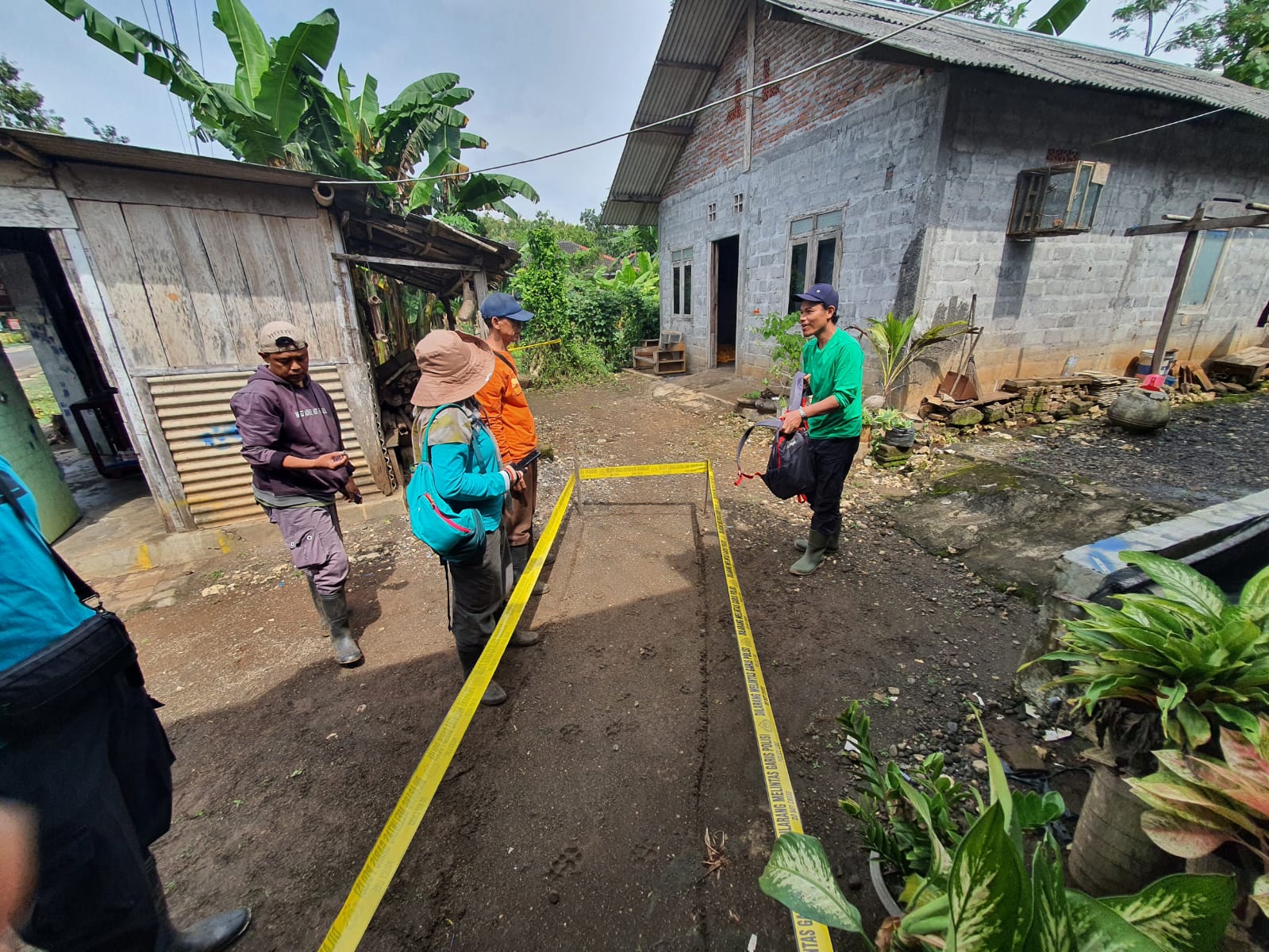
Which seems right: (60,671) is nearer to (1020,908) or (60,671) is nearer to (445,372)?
(445,372)

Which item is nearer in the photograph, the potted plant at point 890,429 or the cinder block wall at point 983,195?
the potted plant at point 890,429

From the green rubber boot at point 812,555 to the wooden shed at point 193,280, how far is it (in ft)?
14.3

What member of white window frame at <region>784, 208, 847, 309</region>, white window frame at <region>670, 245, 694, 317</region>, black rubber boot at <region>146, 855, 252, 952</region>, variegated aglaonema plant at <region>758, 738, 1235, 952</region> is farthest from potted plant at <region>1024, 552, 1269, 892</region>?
white window frame at <region>670, 245, 694, 317</region>

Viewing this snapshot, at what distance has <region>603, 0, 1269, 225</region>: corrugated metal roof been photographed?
585 centimetres

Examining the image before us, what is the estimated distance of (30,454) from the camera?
15.0 feet

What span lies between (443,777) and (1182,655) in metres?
2.44

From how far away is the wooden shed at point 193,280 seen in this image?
3.72 metres

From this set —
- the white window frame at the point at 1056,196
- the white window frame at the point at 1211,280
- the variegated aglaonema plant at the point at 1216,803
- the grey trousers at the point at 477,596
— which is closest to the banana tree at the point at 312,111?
the grey trousers at the point at 477,596

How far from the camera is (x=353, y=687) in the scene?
295 centimetres

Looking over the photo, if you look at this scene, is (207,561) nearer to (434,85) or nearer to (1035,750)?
(1035,750)

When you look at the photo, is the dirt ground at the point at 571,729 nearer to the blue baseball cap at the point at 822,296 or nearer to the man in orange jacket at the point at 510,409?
the man in orange jacket at the point at 510,409

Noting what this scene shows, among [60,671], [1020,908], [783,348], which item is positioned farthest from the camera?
[783,348]

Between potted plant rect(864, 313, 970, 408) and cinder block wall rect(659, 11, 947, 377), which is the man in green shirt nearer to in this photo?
potted plant rect(864, 313, 970, 408)

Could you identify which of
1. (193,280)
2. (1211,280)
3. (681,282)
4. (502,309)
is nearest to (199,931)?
(502,309)
